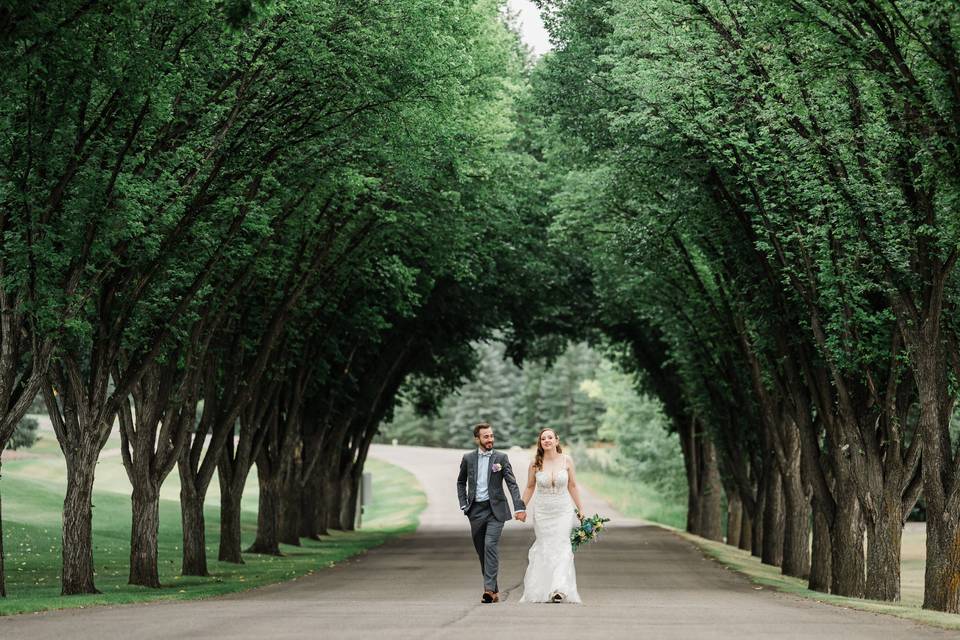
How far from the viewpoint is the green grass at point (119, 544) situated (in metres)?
19.8

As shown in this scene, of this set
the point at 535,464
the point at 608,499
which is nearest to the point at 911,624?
the point at 535,464

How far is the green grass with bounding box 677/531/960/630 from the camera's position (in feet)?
47.5

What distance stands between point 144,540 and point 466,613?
28.2ft

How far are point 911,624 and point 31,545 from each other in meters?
22.8

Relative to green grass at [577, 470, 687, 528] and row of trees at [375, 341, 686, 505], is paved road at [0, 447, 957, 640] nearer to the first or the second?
green grass at [577, 470, 687, 528]

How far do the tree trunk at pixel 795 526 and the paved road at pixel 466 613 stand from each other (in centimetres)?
156

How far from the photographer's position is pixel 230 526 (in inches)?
1126

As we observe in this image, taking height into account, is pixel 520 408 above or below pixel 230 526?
above

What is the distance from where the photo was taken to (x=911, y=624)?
44.5 ft

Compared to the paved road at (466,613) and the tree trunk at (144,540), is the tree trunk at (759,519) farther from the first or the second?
the tree trunk at (144,540)

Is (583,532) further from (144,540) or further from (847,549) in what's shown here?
(144,540)

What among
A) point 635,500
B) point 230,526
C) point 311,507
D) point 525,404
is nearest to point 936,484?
point 230,526

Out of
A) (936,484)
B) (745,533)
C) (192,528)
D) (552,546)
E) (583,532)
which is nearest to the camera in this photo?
(552,546)

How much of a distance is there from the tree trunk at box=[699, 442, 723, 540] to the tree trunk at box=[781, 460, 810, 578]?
1581 cm
